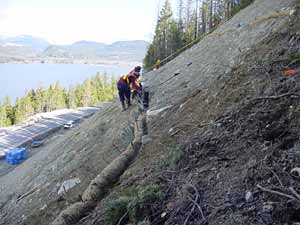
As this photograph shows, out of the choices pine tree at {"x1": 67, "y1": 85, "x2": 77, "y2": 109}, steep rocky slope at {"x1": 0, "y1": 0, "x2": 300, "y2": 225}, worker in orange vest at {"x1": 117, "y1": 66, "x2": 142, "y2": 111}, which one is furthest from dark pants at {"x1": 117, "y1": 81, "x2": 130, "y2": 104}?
pine tree at {"x1": 67, "y1": 85, "x2": 77, "y2": 109}

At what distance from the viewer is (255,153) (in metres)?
4.07

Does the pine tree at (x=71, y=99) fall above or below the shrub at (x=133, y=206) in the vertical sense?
below

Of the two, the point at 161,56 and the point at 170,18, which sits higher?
the point at 170,18

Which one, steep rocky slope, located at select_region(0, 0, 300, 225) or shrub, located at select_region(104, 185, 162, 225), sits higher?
steep rocky slope, located at select_region(0, 0, 300, 225)

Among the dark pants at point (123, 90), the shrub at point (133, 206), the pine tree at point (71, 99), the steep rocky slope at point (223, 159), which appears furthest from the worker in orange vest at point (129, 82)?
the pine tree at point (71, 99)

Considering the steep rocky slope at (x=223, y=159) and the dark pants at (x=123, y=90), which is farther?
the dark pants at (x=123, y=90)

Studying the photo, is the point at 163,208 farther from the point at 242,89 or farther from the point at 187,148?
the point at 242,89

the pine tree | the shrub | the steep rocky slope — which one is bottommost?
the pine tree

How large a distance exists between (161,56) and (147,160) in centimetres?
4116

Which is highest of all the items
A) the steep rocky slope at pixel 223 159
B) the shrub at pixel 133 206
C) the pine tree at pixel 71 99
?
the steep rocky slope at pixel 223 159

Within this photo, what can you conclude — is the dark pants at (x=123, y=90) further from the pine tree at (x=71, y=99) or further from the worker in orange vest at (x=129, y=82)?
the pine tree at (x=71, y=99)

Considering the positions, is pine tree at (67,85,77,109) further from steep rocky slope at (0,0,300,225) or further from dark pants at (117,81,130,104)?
steep rocky slope at (0,0,300,225)

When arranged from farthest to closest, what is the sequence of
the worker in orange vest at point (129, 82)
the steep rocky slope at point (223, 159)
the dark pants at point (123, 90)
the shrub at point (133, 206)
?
1. the dark pants at point (123, 90)
2. the worker in orange vest at point (129, 82)
3. the shrub at point (133, 206)
4. the steep rocky slope at point (223, 159)

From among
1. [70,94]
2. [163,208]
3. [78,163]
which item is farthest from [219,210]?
[70,94]
